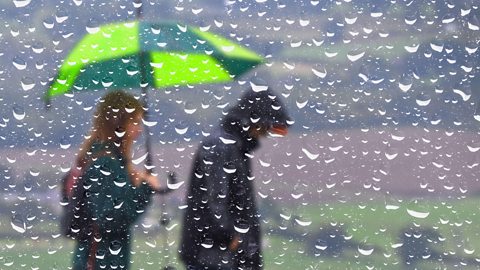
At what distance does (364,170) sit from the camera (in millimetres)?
1315

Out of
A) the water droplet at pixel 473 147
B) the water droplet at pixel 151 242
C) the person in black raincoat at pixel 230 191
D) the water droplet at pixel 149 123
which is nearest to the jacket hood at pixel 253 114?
the person in black raincoat at pixel 230 191

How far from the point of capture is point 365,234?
132 centimetres

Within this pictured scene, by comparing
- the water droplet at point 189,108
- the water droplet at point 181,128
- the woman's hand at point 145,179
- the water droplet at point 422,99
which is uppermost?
the water droplet at point 422,99

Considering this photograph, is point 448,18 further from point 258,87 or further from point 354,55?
point 258,87

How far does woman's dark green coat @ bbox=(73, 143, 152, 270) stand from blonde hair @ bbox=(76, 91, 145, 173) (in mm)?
13

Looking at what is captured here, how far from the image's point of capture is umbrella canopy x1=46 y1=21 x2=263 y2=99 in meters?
1.27

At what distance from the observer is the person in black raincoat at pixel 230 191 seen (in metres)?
1.30

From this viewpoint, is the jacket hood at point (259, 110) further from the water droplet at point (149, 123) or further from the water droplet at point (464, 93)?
the water droplet at point (464, 93)

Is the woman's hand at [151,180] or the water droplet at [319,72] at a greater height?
the water droplet at [319,72]

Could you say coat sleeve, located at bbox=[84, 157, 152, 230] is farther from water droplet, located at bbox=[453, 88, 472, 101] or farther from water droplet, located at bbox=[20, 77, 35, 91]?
water droplet, located at bbox=[453, 88, 472, 101]

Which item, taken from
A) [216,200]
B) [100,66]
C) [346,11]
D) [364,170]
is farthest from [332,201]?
[100,66]

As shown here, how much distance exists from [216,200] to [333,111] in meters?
0.26

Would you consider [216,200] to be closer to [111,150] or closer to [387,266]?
[111,150]

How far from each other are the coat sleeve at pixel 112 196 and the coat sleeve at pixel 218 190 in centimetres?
10
